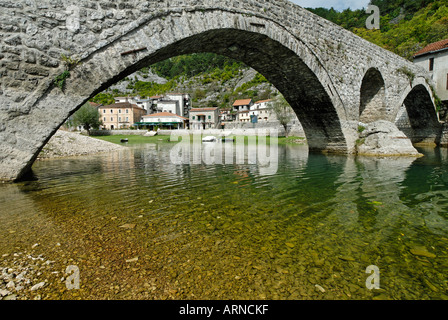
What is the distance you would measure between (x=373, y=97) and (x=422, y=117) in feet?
32.8

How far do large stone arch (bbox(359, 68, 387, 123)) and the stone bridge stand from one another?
7.65ft

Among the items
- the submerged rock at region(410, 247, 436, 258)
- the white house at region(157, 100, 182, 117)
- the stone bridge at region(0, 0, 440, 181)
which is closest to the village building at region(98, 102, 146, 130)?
the white house at region(157, 100, 182, 117)

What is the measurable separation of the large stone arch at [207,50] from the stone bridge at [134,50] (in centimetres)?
2

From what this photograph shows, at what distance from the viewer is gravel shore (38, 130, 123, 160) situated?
42.7 feet

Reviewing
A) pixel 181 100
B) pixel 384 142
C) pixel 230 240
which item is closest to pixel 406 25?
pixel 384 142

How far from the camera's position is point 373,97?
15.1 metres

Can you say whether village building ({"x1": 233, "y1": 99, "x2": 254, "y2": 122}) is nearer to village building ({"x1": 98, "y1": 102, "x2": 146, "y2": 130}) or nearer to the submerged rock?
village building ({"x1": 98, "y1": 102, "x2": 146, "y2": 130})

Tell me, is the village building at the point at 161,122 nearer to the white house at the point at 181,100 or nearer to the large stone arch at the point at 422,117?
the white house at the point at 181,100

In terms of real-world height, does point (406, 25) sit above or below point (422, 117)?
above

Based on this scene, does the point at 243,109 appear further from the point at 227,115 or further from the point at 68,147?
the point at 68,147

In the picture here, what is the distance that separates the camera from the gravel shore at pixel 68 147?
42.7 feet

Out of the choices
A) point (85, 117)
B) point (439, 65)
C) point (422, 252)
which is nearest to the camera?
point (422, 252)
